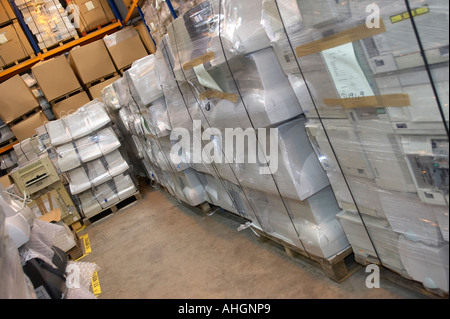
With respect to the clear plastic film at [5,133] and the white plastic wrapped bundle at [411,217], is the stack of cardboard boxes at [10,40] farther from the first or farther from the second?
the white plastic wrapped bundle at [411,217]

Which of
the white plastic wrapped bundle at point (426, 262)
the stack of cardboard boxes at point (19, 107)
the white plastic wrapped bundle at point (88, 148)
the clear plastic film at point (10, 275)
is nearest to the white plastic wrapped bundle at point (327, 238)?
the white plastic wrapped bundle at point (426, 262)

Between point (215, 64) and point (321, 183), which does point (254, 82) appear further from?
point (321, 183)

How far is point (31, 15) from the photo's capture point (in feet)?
24.9

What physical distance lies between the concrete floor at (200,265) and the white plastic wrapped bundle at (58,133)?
166 centimetres

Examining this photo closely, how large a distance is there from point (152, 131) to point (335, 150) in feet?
10.4

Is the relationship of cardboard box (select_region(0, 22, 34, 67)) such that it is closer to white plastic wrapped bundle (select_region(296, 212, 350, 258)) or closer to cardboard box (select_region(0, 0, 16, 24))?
cardboard box (select_region(0, 0, 16, 24))

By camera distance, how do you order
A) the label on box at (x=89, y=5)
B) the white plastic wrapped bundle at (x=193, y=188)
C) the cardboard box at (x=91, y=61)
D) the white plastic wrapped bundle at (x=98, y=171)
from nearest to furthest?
the white plastic wrapped bundle at (x=193, y=188)
the white plastic wrapped bundle at (x=98, y=171)
the cardboard box at (x=91, y=61)
the label on box at (x=89, y=5)

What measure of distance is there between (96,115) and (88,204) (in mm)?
1478

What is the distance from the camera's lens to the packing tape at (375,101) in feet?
5.51

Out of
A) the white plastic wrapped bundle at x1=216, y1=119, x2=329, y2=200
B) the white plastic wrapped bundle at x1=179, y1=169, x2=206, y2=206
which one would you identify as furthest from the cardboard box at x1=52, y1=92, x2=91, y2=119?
the white plastic wrapped bundle at x1=216, y1=119, x2=329, y2=200

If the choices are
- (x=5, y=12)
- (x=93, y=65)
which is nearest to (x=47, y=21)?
(x=5, y=12)

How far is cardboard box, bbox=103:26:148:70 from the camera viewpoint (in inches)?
300
